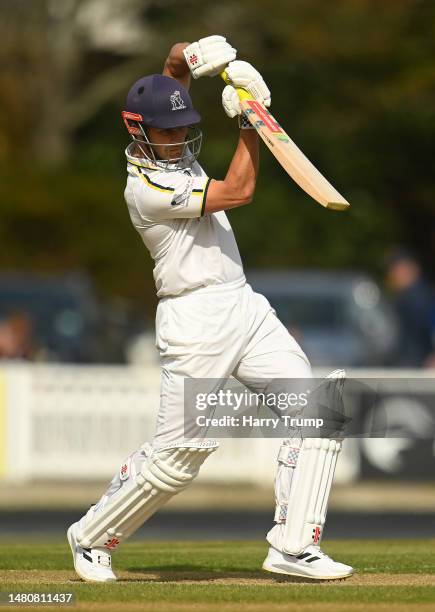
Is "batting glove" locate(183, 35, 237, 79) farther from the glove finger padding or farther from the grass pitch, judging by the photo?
the grass pitch

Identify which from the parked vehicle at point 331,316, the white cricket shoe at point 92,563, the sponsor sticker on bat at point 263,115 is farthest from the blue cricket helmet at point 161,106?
the parked vehicle at point 331,316

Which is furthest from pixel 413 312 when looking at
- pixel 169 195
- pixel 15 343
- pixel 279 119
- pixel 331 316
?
pixel 279 119

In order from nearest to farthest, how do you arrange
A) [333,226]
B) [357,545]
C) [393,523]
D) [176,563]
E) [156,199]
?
[156,199], [176,563], [357,545], [393,523], [333,226]

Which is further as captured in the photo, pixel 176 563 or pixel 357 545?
pixel 357 545

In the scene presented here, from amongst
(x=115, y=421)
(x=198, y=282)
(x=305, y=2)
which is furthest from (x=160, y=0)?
(x=198, y=282)

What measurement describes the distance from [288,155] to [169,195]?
0.53m

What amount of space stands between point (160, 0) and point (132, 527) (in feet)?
75.7

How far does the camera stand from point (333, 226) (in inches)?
1129

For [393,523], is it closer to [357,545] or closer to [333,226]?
[357,545]

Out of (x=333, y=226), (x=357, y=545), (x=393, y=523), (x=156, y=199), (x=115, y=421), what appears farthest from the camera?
(x=333, y=226)

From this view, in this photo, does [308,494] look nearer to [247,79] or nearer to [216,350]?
[216,350]

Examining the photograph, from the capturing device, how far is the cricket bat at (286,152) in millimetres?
6648

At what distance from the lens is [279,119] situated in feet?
94.9

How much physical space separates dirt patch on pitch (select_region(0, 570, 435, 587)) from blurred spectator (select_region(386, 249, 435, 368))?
745cm
